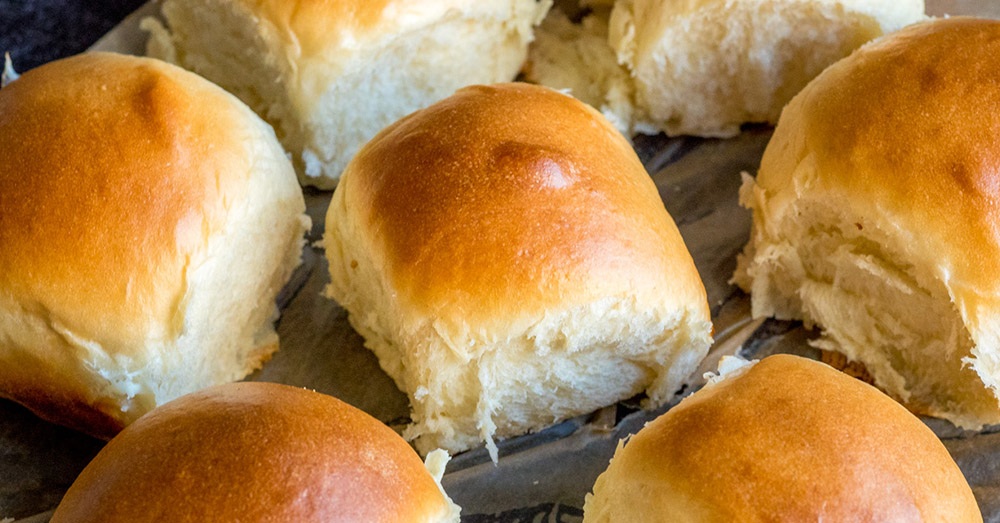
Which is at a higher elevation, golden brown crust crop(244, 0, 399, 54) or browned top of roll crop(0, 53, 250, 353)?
golden brown crust crop(244, 0, 399, 54)

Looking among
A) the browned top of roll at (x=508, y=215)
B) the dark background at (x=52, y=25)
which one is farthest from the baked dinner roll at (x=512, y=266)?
the dark background at (x=52, y=25)

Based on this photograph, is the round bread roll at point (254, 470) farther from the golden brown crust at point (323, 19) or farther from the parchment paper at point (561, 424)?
the golden brown crust at point (323, 19)

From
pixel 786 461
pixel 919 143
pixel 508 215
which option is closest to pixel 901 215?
pixel 919 143

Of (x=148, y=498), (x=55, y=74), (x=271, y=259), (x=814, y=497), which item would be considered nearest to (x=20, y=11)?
(x=55, y=74)

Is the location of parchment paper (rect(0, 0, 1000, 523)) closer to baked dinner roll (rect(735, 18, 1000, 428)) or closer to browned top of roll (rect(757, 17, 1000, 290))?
baked dinner roll (rect(735, 18, 1000, 428))

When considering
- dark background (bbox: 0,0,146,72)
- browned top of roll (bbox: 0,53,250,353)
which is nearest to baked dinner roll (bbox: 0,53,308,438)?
browned top of roll (bbox: 0,53,250,353)

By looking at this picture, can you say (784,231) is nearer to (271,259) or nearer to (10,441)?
(271,259)

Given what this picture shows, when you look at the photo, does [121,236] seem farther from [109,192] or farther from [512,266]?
[512,266]
